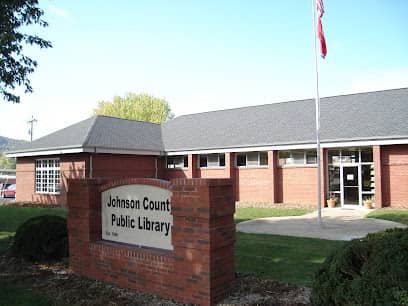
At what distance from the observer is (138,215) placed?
5914 millimetres

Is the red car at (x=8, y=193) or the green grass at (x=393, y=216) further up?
the green grass at (x=393, y=216)

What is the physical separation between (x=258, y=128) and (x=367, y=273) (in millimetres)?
21050

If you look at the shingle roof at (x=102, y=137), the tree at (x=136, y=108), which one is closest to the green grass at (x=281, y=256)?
the shingle roof at (x=102, y=137)

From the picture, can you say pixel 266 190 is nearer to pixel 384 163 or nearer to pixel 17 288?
pixel 384 163

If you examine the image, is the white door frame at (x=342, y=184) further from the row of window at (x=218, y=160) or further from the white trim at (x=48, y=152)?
the white trim at (x=48, y=152)

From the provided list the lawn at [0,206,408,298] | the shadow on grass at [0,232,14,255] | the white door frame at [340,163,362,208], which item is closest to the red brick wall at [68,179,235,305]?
the lawn at [0,206,408,298]

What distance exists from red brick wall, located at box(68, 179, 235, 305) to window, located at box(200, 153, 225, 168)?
1861 centimetres

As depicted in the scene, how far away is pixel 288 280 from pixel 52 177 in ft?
68.0

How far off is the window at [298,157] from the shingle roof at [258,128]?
1.01 m

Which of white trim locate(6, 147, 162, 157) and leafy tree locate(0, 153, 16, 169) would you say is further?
leafy tree locate(0, 153, 16, 169)

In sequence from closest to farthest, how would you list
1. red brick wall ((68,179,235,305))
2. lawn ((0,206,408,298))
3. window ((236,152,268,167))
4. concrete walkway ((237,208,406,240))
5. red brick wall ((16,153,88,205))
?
red brick wall ((68,179,235,305)) → lawn ((0,206,408,298)) → concrete walkway ((237,208,406,240)) → red brick wall ((16,153,88,205)) → window ((236,152,268,167))

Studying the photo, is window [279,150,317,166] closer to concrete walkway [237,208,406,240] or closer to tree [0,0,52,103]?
concrete walkway [237,208,406,240]

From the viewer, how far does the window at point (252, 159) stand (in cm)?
2270

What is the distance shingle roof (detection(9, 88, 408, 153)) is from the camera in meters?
19.7
